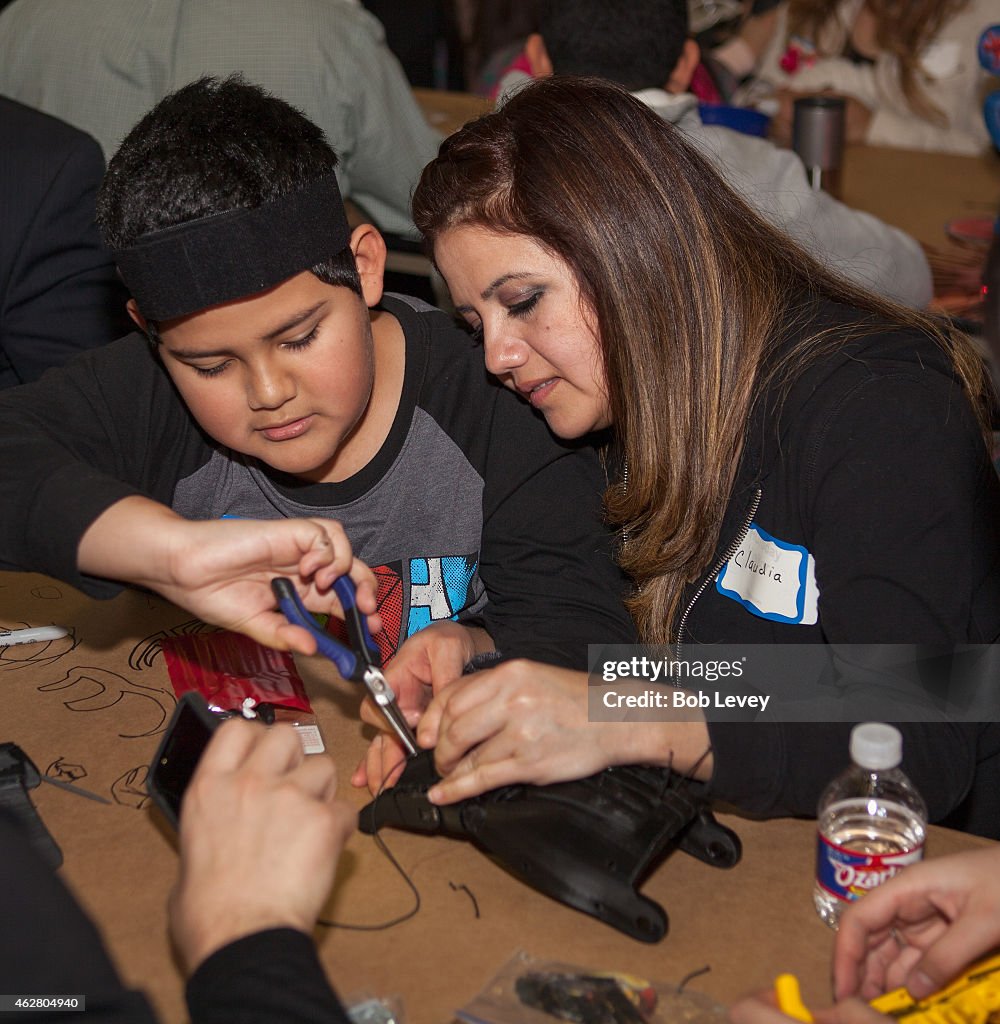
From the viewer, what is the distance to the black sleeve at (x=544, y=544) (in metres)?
1.41

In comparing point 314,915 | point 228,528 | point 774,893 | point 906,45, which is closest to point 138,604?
point 228,528

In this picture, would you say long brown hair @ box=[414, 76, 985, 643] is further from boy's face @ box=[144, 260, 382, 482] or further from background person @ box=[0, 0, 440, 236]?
background person @ box=[0, 0, 440, 236]

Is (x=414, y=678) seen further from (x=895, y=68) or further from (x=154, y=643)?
(x=895, y=68)

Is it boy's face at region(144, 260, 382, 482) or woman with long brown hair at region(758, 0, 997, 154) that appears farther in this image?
woman with long brown hair at region(758, 0, 997, 154)

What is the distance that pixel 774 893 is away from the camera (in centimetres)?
100

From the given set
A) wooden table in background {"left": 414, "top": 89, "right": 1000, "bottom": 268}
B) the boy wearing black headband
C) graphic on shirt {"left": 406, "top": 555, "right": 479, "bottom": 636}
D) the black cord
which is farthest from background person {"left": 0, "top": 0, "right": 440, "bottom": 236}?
the black cord

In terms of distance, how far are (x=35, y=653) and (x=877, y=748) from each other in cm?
90

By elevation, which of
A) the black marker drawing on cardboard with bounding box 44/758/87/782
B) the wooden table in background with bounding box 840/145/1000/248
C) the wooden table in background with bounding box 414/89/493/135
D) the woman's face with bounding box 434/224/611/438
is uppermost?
the woman's face with bounding box 434/224/611/438

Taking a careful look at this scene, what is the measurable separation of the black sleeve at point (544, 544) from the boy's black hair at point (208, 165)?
0.93ft

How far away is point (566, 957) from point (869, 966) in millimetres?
227

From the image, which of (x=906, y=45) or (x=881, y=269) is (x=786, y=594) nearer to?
(x=881, y=269)

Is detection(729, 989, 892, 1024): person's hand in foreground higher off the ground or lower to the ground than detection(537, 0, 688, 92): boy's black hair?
lower

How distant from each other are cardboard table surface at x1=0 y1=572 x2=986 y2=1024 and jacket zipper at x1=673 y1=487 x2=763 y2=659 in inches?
12.8

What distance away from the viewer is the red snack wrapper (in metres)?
1.27
